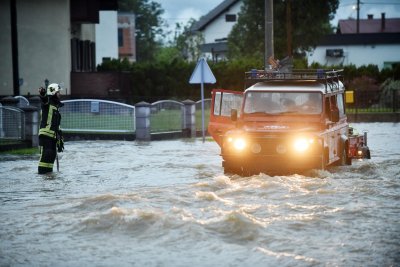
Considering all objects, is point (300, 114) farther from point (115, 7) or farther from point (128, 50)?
point (128, 50)

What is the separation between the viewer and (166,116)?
30.8 meters

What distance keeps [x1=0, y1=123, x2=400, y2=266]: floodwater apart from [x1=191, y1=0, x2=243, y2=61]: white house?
74041mm

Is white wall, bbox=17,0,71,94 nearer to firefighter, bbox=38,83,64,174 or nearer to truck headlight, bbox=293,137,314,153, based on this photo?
firefighter, bbox=38,83,64,174

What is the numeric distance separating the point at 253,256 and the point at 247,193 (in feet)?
16.3

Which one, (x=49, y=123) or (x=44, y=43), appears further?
(x=44, y=43)

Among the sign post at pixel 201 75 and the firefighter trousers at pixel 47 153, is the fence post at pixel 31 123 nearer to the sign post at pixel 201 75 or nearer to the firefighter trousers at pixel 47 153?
the sign post at pixel 201 75

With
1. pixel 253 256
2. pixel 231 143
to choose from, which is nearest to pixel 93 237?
pixel 253 256

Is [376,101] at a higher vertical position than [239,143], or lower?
higher

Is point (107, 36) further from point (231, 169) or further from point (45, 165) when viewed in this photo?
point (231, 169)

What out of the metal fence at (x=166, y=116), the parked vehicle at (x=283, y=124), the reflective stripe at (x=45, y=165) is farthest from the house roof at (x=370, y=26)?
the reflective stripe at (x=45, y=165)

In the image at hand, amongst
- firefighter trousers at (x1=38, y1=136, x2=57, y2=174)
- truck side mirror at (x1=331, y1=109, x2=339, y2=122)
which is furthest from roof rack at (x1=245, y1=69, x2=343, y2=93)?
firefighter trousers at (x1=38, y1=136, x2=57, y2=174)

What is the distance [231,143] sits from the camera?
1720 centimetres

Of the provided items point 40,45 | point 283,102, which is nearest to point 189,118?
point 283,102

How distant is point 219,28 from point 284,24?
112ft
